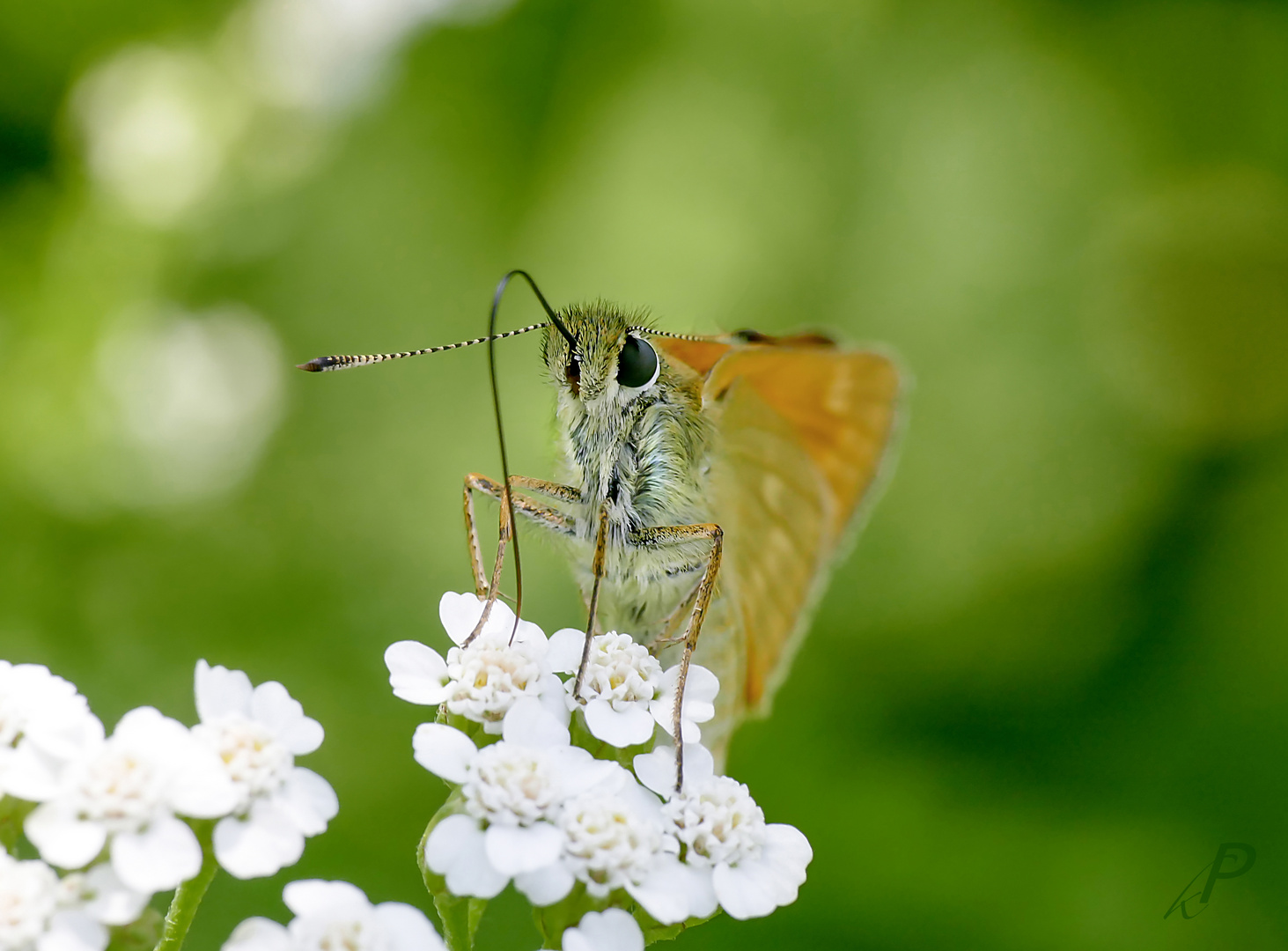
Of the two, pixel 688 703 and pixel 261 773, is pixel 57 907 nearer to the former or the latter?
pixel 261 773

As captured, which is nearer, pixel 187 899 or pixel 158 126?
pixel 187 899

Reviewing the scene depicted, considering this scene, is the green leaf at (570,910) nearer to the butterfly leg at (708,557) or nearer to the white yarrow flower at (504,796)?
the white yarrow flower at (504,796)

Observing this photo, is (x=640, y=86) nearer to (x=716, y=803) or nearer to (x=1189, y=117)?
(x=1189, y=117)

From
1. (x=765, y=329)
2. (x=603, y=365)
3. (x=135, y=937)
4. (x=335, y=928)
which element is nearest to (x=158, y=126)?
(x=765, y=329)
